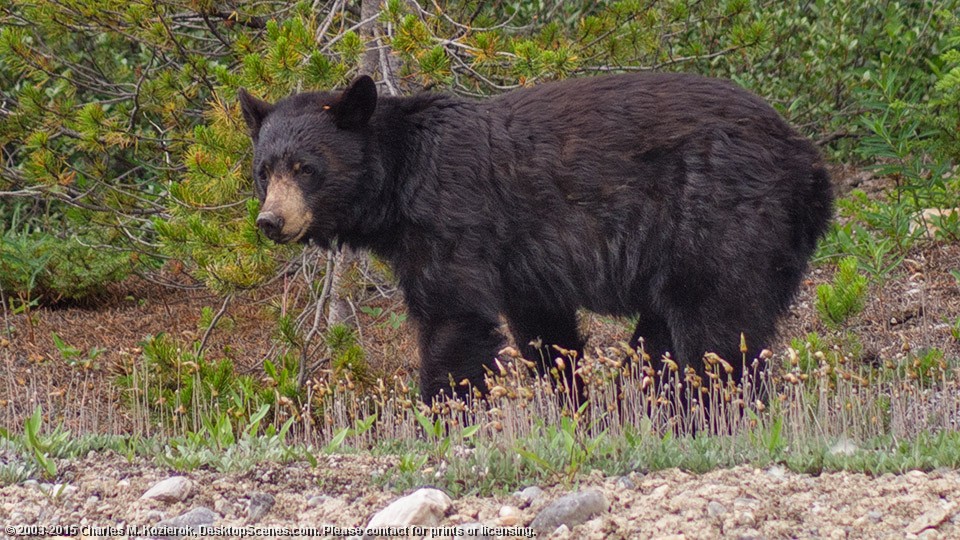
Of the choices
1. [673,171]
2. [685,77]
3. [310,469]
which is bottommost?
[310,469]

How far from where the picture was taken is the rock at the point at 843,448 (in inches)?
150

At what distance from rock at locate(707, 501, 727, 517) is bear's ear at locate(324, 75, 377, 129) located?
269cm

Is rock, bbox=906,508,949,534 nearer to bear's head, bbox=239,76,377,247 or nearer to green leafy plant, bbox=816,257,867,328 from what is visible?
bear's head, bbox=239,76,377,247

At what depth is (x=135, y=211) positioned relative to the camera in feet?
24.6

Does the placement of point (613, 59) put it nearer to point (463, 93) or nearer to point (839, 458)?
point (463, 93)

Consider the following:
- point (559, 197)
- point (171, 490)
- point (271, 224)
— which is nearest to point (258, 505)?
point (171, 490)

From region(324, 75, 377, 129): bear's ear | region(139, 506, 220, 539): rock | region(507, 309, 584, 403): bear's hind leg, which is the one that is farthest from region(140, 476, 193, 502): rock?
region(507, 309, 584, 403): bear's hind leg

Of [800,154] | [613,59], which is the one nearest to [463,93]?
[613,59]

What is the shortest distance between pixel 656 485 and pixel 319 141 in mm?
2456

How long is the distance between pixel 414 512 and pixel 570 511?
43 centimetres

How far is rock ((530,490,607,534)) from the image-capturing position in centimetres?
327

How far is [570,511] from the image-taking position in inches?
129

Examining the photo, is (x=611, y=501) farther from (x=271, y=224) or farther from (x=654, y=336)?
(x=654, y=336)

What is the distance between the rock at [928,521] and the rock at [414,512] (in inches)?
49.3
